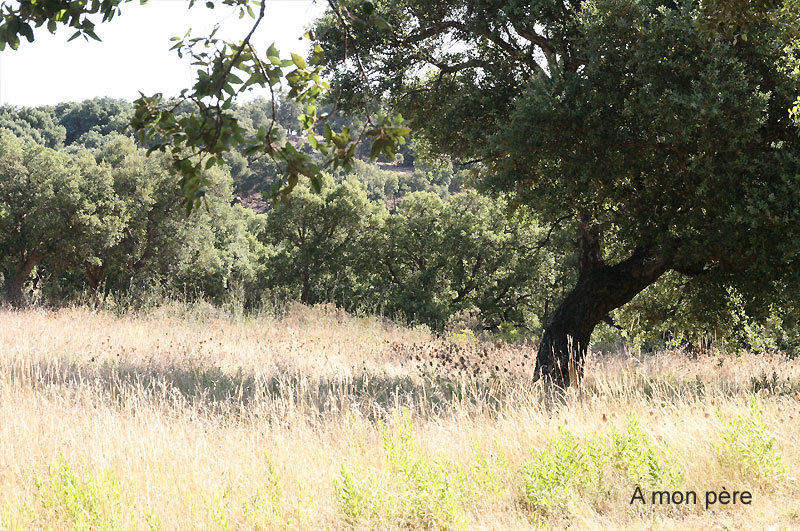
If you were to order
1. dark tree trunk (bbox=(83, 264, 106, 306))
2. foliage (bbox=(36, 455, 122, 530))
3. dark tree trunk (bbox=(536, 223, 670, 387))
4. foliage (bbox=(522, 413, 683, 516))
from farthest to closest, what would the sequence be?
dark tree trunk (bbox=(83, 264, 106, 306))
dark tree trunk (bbox=(536, 223, 670, 387))
foliage (bbox=(522, 413, 683, 516))
foliage (bbox=(36, 455, 122, 530))

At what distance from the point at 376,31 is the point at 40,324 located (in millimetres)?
9393

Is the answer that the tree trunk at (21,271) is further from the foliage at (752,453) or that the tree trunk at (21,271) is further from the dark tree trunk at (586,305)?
the foliage at (752,453)

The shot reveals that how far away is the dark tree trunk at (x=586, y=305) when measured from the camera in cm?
961

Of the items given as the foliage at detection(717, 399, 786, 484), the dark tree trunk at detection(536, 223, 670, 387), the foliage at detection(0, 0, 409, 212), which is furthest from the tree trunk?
the foliage at detection(717, 399, 786, 484)

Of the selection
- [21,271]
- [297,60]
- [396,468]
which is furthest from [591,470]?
[21,271]

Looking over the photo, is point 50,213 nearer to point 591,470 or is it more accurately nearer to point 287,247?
point 287,247

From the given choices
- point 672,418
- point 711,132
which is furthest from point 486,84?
point 672,418

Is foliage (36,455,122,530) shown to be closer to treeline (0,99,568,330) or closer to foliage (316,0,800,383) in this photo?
foliage (316,0,800,383)

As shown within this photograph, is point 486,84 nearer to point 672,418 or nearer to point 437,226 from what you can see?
point 672,418

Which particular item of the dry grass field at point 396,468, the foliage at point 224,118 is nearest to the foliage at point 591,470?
the dry grass field at point 396,468

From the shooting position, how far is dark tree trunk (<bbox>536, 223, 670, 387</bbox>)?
31.5 ft

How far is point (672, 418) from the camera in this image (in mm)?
5668

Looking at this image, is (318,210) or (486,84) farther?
(318,210)

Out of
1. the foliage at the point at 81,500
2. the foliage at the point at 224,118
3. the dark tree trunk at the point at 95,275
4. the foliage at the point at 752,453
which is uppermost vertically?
the foliage at the point at 224,118
